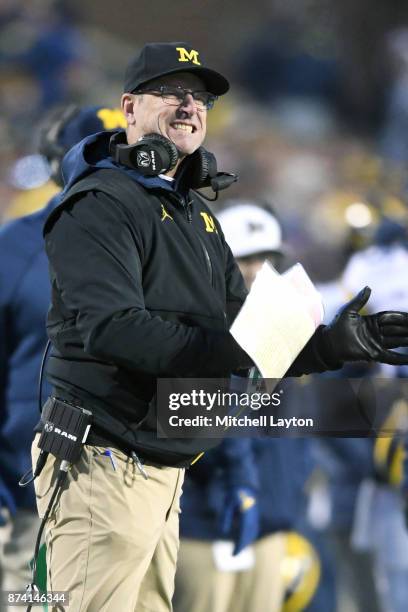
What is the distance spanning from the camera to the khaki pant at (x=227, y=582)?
358 centimetres

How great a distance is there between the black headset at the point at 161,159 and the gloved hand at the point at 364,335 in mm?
449

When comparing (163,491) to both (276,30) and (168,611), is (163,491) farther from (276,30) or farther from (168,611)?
(276,30)

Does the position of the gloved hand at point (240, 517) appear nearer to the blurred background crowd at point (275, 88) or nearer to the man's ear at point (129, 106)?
the man's ear at point (129, 106)

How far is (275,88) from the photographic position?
8391 millimetres

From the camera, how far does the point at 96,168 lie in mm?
2209

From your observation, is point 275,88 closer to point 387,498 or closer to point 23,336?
point 387,498

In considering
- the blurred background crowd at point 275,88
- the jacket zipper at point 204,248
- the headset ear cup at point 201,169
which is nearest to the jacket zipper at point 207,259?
the jacket zipper at point 204,248

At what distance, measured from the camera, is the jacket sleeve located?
6.54 ft

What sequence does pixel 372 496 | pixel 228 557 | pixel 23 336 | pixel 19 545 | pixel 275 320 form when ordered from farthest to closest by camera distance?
pixel 372 496
pixel 228 557
pixel 19 545
pixel 23 336
pixel 275 320

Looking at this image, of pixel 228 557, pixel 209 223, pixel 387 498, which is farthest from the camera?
pixel 387 498

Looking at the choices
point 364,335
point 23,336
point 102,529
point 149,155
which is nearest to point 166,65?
point 149,155

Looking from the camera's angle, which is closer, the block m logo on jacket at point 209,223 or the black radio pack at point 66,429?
the black radio pack at point 66,429

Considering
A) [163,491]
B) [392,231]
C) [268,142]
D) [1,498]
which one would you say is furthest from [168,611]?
[268,142]

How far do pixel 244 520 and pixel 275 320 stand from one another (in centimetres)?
168
